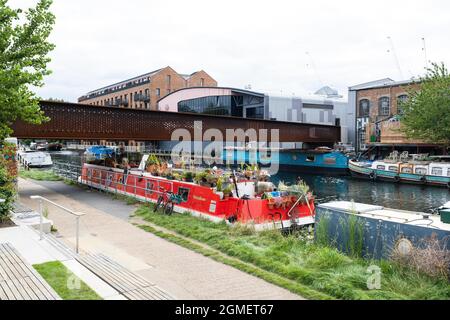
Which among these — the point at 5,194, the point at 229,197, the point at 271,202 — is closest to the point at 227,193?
the point at 229,197

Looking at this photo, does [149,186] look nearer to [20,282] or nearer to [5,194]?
[5,194]

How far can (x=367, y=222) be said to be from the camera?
1029 centimetres

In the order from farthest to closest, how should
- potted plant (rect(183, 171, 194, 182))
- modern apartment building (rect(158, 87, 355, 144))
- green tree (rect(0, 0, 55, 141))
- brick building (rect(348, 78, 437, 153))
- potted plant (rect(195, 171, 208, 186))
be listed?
modern apartment building (rect(158, 87, 355, 144)) → brick building (rect(348, 78, 437, 153)) → potted plant (rect(183, 171, 194, 182)) → potted plant (rect(195, 171, 208, 186)) → green tree (rect(0, 0, 55, 141))

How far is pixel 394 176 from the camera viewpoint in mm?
40500

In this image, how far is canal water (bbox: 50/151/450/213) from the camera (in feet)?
94.3

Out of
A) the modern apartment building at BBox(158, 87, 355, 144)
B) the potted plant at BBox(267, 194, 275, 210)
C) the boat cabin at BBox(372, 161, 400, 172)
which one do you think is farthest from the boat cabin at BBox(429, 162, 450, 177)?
the potted plant at BBox(267, 194, 275, 210)

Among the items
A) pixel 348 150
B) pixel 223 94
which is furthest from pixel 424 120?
pixel 223 94

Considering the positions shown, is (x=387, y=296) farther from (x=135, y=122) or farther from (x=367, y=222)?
(x=135, y=122)

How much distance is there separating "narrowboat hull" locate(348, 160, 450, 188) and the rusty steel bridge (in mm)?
14640

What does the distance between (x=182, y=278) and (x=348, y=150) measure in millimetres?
51768

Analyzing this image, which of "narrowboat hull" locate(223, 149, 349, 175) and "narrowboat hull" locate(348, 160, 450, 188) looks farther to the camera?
"narrowboat hull" locate(223, 149, 349, 175)

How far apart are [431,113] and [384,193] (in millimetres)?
11440

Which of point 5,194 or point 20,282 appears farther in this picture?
point 5,194

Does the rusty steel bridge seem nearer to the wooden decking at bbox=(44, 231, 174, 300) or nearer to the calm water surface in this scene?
the calm water surface
